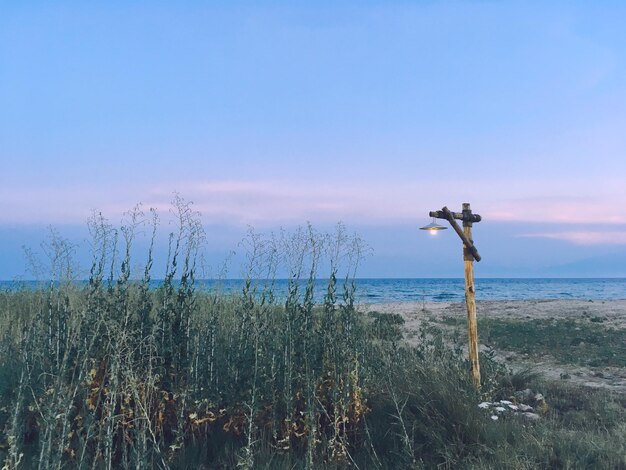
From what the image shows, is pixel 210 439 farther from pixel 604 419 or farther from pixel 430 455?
pixel 604 419

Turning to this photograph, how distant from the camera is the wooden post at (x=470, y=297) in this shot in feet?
22.4

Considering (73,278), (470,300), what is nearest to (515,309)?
(470,300)

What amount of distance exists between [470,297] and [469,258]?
586 mm

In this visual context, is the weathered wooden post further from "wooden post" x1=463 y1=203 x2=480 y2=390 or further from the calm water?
the calm water

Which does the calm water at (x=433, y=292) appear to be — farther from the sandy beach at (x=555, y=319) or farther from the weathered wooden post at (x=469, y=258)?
the sandy beach at (x=555, y=319)

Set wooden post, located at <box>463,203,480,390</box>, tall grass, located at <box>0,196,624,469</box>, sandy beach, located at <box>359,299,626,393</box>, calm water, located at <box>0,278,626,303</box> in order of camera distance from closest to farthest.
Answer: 1. tall grass, located at <box>0,196,624,469</box>
2. calm water, located at <box>0,278,626,303</box>
3. wooden post, located at <box>463,203,480,390</box>
4. sandy beach, located at <box>359,299,626,393</box>

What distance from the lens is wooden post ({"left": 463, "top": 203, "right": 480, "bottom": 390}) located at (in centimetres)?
683

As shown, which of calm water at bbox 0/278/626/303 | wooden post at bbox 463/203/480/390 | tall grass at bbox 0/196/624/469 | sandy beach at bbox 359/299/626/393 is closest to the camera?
tall grass at bbox 0/196/624/469

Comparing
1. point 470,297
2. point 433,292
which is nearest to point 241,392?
point 470,297

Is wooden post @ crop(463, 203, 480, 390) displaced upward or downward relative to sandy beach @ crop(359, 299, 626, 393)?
upward

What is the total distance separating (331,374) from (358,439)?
2.41 feet

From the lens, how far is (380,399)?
17.4ft

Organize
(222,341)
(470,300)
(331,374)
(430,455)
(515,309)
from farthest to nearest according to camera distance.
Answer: (515,309) < (470,300) < (222,341) < (331,374) < (430,455)

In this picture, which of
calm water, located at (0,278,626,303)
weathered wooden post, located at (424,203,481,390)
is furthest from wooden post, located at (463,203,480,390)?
calm water, located at (0,278,626,303)
